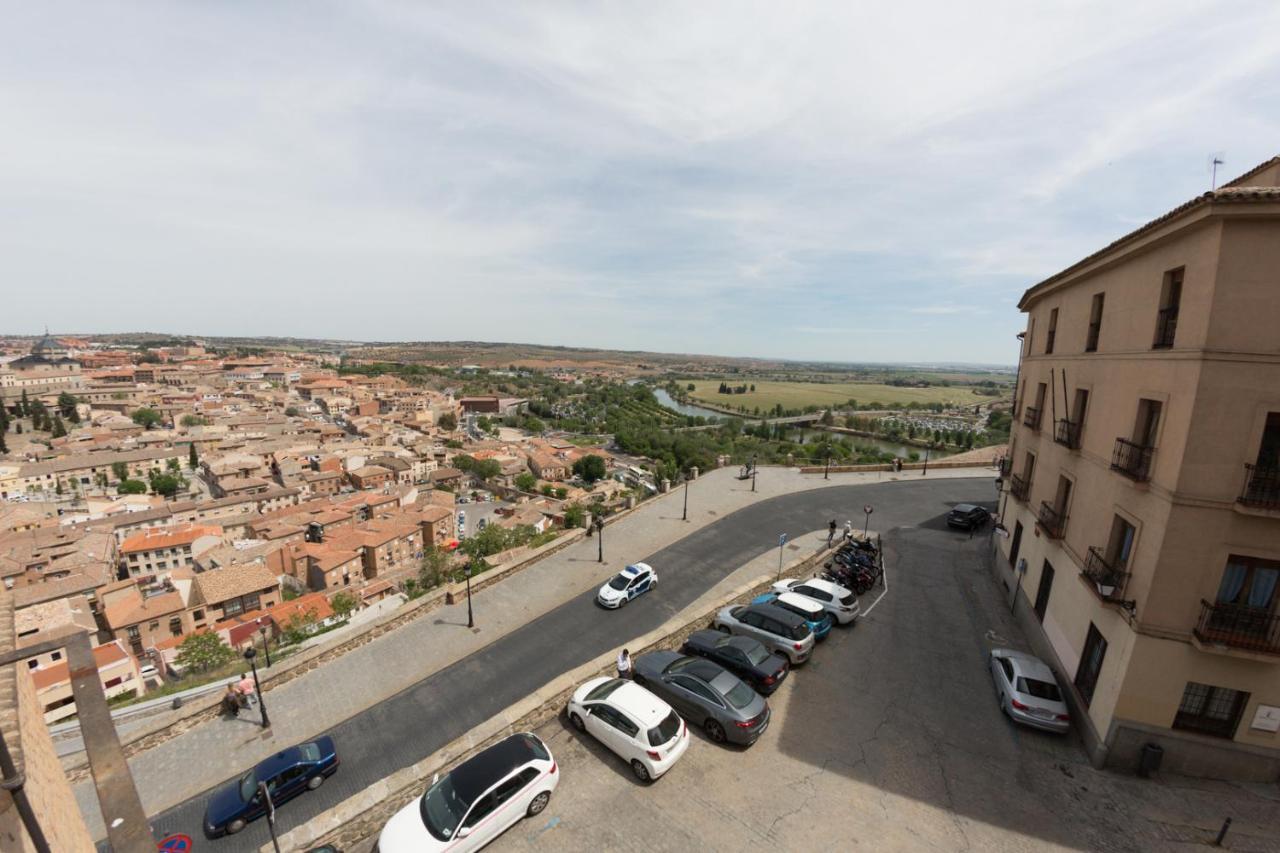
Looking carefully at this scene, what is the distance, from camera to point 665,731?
8664mm

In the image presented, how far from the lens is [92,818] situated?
10.3m

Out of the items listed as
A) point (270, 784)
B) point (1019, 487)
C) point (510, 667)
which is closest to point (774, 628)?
point (510, 667)

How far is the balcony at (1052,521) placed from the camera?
12250 millimetres

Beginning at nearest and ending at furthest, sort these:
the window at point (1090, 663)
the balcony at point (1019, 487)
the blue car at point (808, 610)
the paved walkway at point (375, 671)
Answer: the window at point (1090, 663)
the paved walkway at point (375, 671)
the blue car at point (808, 610)
the balcony at point (1019, 487)

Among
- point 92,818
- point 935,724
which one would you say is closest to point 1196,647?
point 935,724

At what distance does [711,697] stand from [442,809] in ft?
16.1

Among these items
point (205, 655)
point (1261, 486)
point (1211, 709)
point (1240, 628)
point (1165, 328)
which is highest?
point (1165, 328)

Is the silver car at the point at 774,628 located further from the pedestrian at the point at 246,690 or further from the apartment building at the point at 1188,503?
the pedestrian at the point at 246,690

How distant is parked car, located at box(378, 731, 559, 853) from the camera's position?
22.9 feet

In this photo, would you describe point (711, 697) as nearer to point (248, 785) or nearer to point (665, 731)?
point (665, 731)

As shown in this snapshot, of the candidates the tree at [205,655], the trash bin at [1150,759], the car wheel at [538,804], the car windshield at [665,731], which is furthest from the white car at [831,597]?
the tree at [205,655]

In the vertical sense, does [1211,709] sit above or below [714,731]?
above

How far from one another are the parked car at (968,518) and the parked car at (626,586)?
14.0m

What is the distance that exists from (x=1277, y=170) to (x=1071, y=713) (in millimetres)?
11326
